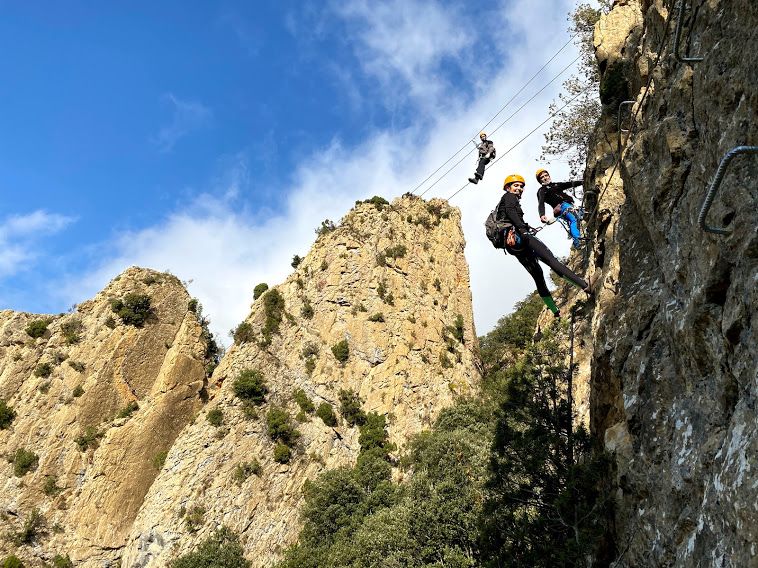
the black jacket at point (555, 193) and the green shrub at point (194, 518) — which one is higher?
the green shrub at point (194, 518)

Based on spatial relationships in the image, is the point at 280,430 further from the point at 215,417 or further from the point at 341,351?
the point at 341,351

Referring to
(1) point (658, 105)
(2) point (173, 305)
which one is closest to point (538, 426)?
(1) point (658, 105)

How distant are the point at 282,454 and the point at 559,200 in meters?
22.6

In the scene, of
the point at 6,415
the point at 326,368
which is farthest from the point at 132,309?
the point at 326,368

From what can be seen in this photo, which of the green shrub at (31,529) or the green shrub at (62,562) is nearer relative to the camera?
the green shrub at (62,562)

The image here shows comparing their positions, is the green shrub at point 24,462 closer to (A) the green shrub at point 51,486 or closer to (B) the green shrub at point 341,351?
(A) the green shrub at point 51,486

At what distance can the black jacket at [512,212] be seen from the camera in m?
12.2

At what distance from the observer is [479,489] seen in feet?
69.3

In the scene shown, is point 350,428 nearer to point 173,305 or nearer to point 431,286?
point 431,286

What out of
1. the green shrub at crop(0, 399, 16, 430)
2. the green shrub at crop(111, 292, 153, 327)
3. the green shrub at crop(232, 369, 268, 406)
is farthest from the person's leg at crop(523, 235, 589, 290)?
the green shrub at crop(0, 399, 16, 430)

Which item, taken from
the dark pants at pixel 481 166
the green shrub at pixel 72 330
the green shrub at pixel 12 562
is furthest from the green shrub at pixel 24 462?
the dark pants at pixel 481 166

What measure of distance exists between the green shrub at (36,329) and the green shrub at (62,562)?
55.1ft

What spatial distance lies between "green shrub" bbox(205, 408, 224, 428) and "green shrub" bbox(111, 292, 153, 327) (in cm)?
919

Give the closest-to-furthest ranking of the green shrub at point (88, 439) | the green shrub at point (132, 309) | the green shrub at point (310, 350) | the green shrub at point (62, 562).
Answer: the green shrub at point (62, 562), the green shrub at point (88, 439), the green shrub at point (310, 350), the green shrub at point (132, 309)
